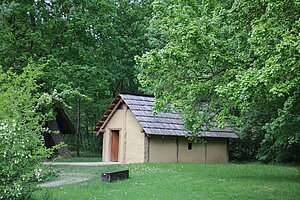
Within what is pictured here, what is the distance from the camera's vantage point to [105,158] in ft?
79.2

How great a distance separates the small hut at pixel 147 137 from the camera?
21781 mm

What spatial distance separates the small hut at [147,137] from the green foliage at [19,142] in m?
12.8

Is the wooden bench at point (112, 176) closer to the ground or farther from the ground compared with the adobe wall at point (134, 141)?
closer to the ground

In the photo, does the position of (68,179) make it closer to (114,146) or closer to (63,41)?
(114,146)

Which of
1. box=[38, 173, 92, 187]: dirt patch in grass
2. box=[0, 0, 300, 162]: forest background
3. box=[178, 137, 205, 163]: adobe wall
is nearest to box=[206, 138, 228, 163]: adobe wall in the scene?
box=[178, 137, 205, 163]: adobe wall

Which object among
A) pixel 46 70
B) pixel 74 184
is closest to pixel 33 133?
pixel 74 184

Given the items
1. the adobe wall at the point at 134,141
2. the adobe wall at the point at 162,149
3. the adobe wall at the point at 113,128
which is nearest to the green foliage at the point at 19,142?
the adobe wall at the point at 134,141

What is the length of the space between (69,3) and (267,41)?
16.7 m

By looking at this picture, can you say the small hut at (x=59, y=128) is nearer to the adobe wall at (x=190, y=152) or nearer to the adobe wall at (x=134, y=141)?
the adobe wall at (x=134, y=141)

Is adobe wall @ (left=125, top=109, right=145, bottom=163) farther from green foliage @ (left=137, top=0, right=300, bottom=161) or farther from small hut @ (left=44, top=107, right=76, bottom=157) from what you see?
green foliage @ (left=137, top=0, right=300, bottom=161)

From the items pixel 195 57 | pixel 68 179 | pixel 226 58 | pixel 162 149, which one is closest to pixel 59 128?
pixel 162 149

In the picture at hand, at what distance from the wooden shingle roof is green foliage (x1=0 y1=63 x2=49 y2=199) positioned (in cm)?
1279

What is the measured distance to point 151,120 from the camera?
22.2 m

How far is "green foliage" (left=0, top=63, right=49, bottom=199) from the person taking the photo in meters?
7.71
